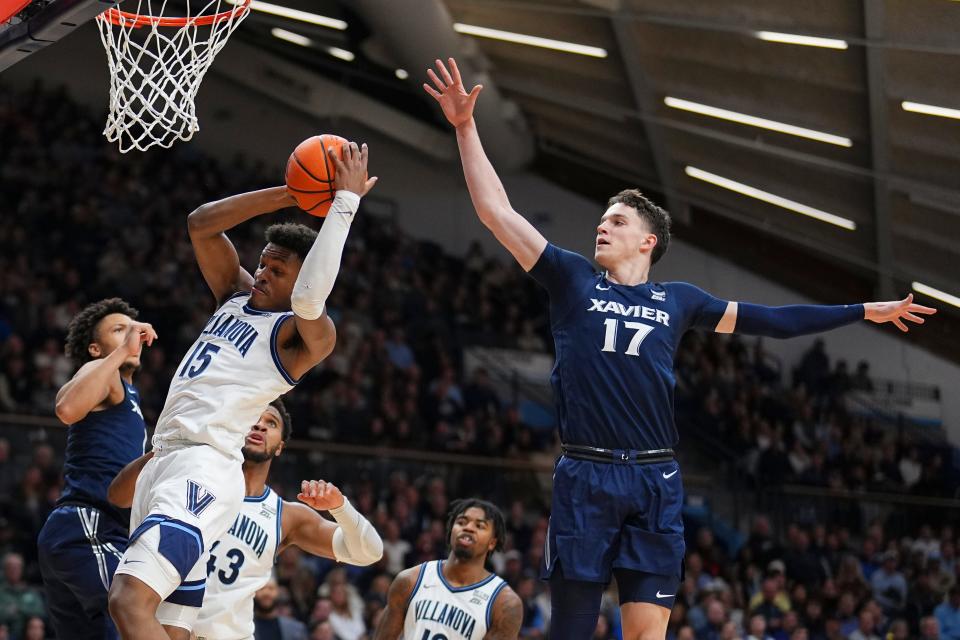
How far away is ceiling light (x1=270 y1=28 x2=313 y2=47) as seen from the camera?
2166 cm

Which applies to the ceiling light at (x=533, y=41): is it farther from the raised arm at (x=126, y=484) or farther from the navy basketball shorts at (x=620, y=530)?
the navy basketball shorts at (x=620, y=530)

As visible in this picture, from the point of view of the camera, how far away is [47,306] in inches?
598

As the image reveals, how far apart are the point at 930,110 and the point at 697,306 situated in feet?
31.7

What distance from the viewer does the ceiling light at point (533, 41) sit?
1678cm

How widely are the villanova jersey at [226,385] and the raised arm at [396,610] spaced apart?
225 cm

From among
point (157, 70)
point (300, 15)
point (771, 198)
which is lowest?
point (157, 70)

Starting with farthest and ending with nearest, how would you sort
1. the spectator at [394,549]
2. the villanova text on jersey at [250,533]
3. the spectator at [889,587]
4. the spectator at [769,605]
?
1. the spectator at [889,587]
2. the spectator at [769,605]
3. the spectator at [394,549]
4. the villanova text on jersey at [250,533]

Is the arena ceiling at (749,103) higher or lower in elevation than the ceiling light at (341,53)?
lower

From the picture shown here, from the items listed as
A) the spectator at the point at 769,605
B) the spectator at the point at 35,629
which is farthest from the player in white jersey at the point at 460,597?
the spectator at the point at 769,605

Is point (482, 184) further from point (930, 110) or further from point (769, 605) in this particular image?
point (769, 605)

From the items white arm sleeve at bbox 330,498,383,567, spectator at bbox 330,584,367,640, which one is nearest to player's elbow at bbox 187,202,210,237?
white arm sleeve at bbox 330,498,383,567

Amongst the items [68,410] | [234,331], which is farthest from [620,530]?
[68,410]

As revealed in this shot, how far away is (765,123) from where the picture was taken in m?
16.1

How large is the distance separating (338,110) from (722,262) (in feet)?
26.2
